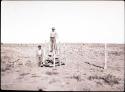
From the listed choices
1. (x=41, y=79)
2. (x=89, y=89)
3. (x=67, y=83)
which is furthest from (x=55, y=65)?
(x=89, y=89)

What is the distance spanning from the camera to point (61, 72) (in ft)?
31.5

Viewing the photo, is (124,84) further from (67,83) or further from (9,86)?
(9,86)

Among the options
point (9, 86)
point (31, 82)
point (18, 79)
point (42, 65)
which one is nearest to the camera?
point (9, 86)

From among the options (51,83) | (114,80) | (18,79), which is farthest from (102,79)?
(18,79)

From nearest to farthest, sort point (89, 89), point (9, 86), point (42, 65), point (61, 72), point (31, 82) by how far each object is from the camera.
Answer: point (89, 89) < point (9, 86) < point (31, 82) < point (61, 72) < point (42, 65)

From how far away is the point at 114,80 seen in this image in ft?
26.8

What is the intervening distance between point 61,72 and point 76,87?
255cm

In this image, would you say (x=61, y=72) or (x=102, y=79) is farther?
(x=61, y=72)

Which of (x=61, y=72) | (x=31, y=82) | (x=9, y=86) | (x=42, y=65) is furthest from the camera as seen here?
(x=42, y=65)

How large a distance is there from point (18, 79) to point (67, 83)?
2355 millimetres

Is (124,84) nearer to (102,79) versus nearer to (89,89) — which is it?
(102,79)

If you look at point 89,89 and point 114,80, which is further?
point 114,80

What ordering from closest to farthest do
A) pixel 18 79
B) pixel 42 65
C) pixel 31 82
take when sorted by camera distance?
pixel 31 82 → pixel 18 79 → pixel 42 65

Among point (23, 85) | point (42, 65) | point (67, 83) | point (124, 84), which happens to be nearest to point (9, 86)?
point (23, 85)
